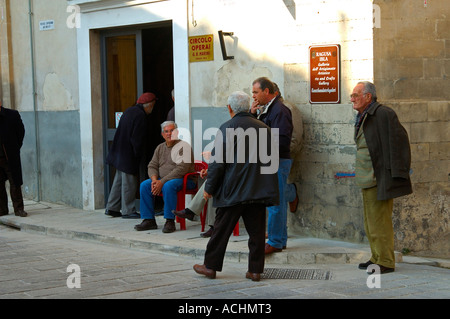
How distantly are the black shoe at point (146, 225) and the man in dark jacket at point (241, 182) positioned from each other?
2794 mm

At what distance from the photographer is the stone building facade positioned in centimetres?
865

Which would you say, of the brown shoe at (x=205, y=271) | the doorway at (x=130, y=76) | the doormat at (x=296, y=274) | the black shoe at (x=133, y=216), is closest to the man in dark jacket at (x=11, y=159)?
the doorway at (x=130, y=76)

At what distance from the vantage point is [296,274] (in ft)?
24.4

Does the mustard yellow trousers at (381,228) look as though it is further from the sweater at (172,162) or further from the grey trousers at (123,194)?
the grey trousers at (123,194)

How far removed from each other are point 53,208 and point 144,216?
305 centimetres

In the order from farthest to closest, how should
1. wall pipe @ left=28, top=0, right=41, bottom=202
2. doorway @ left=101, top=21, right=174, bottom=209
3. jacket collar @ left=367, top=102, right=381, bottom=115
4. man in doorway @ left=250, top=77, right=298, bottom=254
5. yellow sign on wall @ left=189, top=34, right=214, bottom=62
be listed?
wall pipe @ left=28, top=0, right=41, bottom=202, doorway @ left=101, top=21, right=174, bottom=209, yellow sign on wall @ left=189, top=34, right=214, bottom=62, man in doorway @ left=250, top=77, right=298, bottom=254, jacket collar @ left=367, top=102, right=381, bottom=115

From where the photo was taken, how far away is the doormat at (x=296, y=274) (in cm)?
729

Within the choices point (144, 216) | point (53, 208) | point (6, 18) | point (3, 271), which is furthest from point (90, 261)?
point (6, 18)

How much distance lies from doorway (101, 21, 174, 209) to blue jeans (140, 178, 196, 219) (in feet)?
5.86

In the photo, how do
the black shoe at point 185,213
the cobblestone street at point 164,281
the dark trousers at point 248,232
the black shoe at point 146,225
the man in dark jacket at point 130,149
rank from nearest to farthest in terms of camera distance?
the cobblestone street at point 164,281 < the dark trousers at point 248,232 < the black shoe at point 185,213 < the black shoe at point 146,225 < the man in dark jacket at point 130,149

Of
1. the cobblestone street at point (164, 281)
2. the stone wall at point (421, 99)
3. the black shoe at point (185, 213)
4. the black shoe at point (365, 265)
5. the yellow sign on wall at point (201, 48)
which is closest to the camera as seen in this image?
the cobblestone street at point (164, 281)

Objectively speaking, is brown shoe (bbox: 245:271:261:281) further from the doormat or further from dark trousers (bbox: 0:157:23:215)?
dark trousers (bbox: 0:157:23:215)

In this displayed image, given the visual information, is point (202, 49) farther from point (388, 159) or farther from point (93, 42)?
point (388, 159)

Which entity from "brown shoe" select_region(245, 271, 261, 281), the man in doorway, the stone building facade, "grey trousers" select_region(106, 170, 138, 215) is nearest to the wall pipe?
the stone building facade
